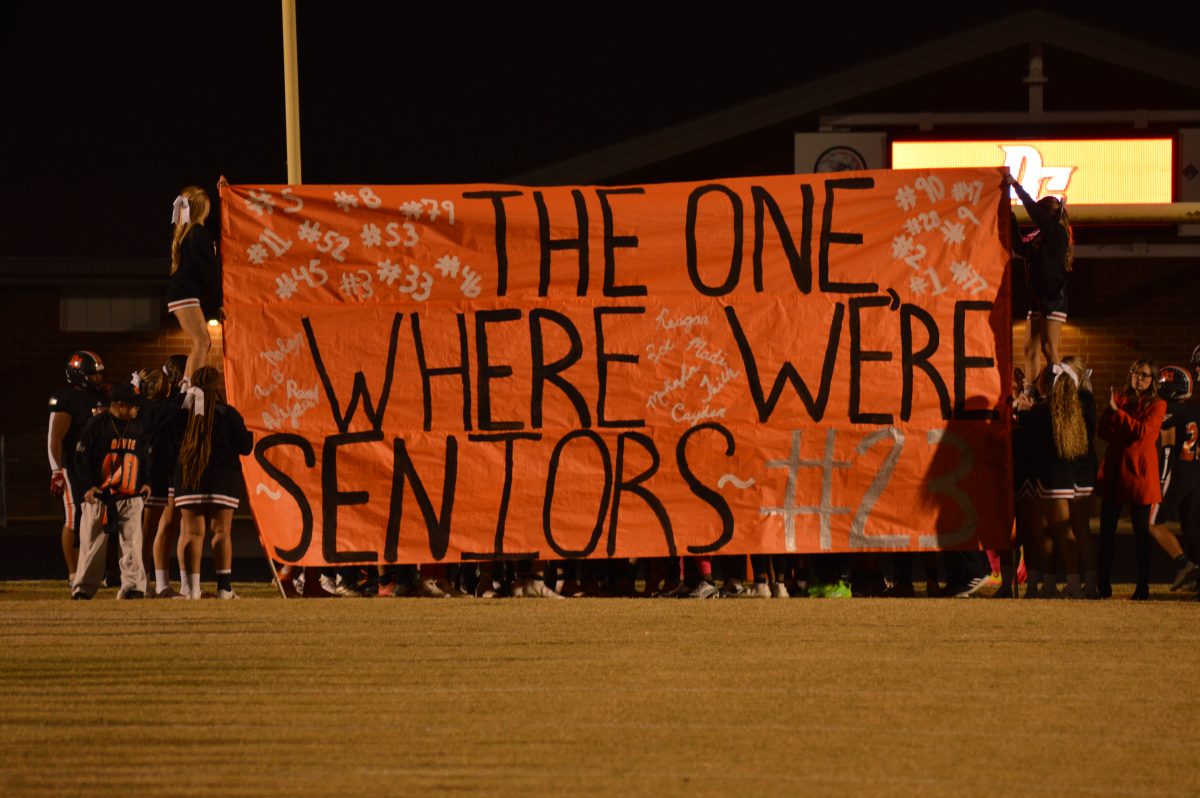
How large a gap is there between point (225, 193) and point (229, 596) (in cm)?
264

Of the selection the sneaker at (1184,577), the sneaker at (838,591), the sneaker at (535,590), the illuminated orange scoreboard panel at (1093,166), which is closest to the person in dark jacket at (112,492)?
the sneaker at (535,590)

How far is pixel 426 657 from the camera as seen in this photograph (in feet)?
28.1

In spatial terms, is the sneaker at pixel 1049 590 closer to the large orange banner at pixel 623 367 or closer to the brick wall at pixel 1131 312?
the large orange banner at pixel 623 367

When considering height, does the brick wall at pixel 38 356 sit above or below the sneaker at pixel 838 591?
above

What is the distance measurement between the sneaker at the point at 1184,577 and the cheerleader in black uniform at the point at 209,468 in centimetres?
636

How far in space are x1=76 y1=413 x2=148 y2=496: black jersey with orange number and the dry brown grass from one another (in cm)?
146

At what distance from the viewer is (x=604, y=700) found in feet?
24.5

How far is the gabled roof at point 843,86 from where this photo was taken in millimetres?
21453

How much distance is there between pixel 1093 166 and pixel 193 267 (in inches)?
520

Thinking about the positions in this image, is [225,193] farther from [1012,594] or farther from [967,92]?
[967,92]
